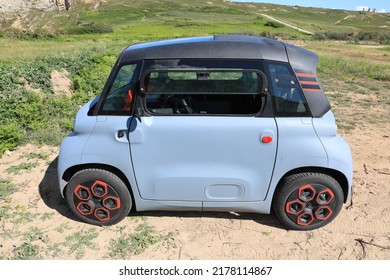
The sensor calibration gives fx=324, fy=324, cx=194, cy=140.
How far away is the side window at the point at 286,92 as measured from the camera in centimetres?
296

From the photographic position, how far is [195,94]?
318cm

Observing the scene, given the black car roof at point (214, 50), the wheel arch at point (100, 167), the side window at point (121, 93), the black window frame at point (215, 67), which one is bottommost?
the wheel arch at point (100, 167)

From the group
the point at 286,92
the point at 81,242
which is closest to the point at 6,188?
the point at 81,242

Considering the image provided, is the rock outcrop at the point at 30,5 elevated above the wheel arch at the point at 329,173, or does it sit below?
above

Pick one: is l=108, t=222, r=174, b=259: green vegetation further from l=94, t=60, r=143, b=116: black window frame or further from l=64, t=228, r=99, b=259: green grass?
l=94, t=60, r=143, b=116: black window frame

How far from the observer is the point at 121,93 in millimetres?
3162

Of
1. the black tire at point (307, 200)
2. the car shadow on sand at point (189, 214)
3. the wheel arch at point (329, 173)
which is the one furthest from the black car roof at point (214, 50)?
the car shadow on sand at point (189, 214)

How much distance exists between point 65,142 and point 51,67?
5.98m

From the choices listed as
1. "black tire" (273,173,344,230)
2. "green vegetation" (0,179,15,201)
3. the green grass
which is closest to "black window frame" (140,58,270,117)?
"black tire" (273,173,344,230)

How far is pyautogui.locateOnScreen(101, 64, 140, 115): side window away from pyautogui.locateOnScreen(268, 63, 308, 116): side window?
1.30 meters

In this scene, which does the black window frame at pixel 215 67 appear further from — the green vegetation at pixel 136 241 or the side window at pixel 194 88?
the green vegetation at pixel 136 241

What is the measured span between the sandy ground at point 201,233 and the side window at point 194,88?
127 cm

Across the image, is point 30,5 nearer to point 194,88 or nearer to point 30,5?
point 30,5

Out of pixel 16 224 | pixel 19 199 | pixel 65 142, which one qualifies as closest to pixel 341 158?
pixel 65 142
